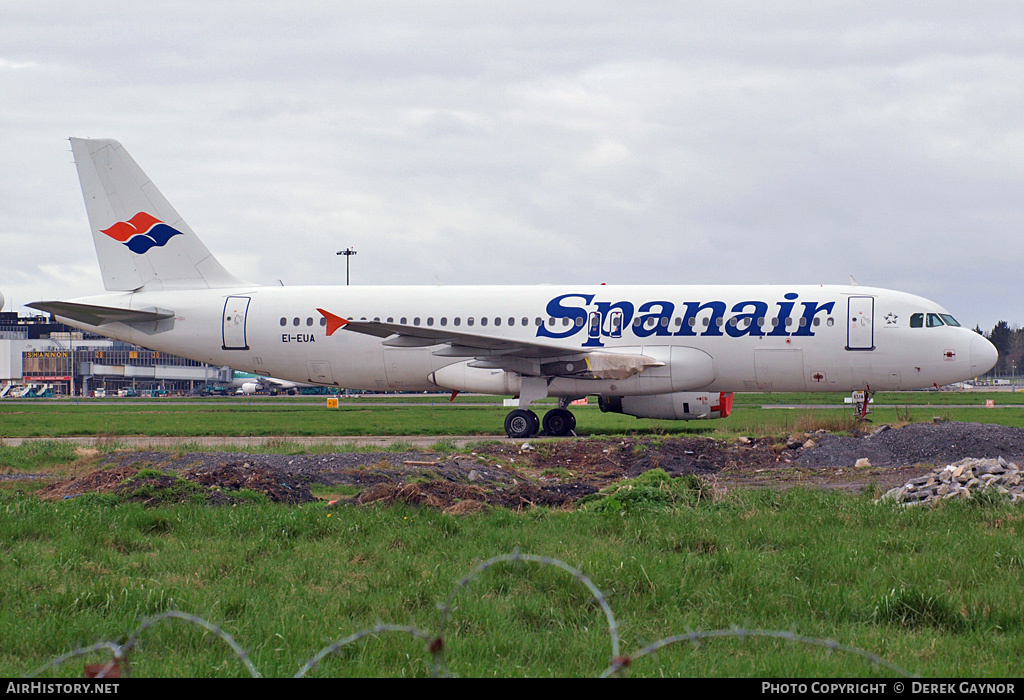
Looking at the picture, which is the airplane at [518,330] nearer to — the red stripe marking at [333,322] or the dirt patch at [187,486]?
the red stripe marking at [333,322]

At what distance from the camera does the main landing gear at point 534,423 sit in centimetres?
2159

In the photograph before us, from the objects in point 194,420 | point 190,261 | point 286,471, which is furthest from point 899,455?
point 194,420

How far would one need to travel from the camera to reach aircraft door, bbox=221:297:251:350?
23.4 metres

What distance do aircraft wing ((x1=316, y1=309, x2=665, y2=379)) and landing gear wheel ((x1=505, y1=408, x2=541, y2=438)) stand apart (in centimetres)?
97

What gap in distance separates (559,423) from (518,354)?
7.08 feet

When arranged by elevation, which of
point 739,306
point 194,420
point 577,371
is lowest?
point 194,420

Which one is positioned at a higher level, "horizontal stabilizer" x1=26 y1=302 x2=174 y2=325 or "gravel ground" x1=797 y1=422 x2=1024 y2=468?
"horizontal stabilizer" x1=26 y1=302 x2=174 y2=325

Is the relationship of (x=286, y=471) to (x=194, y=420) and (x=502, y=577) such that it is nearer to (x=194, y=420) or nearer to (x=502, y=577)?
(x=502, y=577)

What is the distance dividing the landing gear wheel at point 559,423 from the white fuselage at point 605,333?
1.99 ft

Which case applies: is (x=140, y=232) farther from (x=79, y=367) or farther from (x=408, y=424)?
(x=79, y=367)

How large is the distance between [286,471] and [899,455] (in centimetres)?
1028

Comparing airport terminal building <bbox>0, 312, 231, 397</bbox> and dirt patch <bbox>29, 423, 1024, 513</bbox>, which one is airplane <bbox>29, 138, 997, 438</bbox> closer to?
dirt patch <bbox>29, 423, 1024, 513</bbox>

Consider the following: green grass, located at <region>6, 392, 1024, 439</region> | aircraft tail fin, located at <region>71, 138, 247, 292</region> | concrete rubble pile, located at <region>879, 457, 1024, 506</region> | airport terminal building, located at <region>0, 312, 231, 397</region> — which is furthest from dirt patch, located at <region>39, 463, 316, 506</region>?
airport terminal building, located at <region>0, 312, 231, 397</region>
